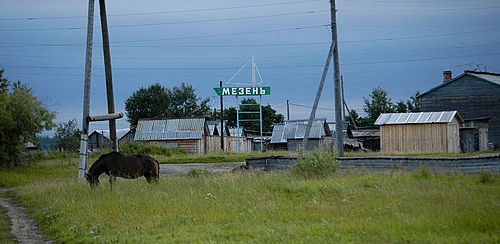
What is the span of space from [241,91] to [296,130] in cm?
737

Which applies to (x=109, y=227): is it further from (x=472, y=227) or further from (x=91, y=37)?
(x=91, y=37)

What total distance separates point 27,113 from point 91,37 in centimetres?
904

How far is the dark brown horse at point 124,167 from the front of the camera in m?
17.7

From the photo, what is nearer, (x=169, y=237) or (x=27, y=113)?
(x=169, y=237)

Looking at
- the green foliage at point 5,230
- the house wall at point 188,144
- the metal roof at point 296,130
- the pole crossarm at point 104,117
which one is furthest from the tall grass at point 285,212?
the house wall at point 188,144

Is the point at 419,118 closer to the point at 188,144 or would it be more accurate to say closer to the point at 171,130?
the point at 188,144

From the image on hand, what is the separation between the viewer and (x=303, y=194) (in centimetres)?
1259

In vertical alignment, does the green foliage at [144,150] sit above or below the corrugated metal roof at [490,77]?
below

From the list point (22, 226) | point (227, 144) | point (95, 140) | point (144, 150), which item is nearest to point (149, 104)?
point (95, 140)

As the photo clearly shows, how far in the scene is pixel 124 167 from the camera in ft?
57.8

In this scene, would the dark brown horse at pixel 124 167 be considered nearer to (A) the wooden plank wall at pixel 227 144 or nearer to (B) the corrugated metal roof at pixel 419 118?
(B) the corrugated metal roof at pixel 419 118

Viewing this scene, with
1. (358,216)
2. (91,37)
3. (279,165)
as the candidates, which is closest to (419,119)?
(279,165)

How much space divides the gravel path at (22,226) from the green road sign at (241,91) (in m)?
39.3

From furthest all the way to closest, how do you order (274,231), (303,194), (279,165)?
(279,165) < (303,194) < (274,231)
